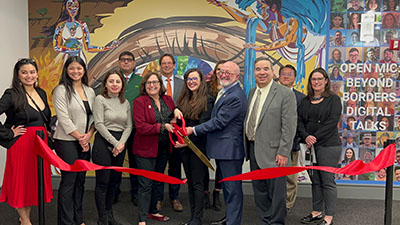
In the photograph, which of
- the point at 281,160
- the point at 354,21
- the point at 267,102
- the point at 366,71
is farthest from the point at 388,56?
the point at 281,160

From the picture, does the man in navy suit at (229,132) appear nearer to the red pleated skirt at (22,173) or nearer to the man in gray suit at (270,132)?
the man in gray suit at (270,132)

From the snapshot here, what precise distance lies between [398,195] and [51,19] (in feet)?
17.7

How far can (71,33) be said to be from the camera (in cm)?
487

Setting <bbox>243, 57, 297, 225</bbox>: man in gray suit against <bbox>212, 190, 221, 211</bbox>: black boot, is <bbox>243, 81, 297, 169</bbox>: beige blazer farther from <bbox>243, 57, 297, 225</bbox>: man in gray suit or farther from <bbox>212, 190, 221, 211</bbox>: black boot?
<bbox>212, 190, 221, 211</bbox>: black boot

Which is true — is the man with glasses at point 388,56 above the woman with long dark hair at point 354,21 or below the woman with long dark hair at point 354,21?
below

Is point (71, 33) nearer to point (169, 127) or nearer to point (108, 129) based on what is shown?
point (108, 129)

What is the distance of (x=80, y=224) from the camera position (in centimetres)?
342

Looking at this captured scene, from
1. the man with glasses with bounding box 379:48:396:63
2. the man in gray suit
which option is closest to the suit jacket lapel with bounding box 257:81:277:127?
the man in gray suit

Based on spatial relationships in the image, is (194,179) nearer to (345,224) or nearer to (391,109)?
(345,224)

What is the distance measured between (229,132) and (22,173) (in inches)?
77.0

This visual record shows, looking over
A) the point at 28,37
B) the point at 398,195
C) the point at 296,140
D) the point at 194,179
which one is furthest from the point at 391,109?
the point at 28,37

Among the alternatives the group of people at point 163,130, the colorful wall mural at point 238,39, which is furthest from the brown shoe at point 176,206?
the colorful wall mural at point 238,39

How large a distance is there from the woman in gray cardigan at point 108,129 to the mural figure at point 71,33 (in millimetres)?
1738

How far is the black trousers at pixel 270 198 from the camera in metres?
3.12
